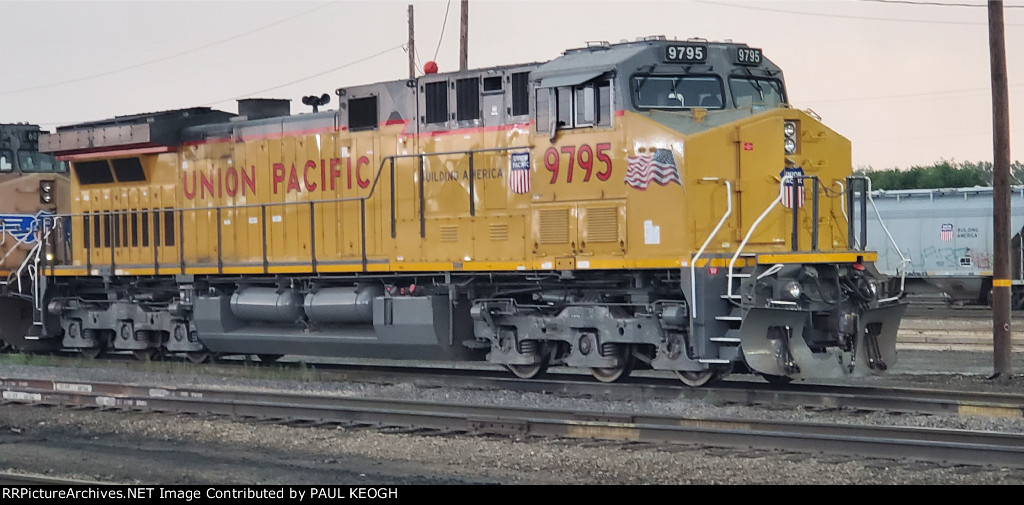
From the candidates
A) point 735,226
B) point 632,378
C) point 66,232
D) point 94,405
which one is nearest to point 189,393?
point 94,405

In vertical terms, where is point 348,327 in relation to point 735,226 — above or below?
below

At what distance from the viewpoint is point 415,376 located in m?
14.8

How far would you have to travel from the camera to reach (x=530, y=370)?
14.1 metres

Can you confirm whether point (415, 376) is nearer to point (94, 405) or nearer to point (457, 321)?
point (457, 321)

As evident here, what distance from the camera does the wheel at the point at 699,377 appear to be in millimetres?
12688

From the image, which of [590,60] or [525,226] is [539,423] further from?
[590,60]

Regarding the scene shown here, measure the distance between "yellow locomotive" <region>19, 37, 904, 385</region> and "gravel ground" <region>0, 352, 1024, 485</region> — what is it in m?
1.13

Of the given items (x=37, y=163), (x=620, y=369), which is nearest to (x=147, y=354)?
(x=37, y=163)

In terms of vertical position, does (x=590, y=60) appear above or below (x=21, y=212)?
above

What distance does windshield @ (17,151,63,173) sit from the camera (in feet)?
66.9

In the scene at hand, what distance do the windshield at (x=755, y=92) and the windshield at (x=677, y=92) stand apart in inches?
8.2

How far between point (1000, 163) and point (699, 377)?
15.8 ft
